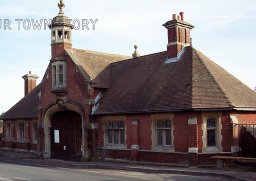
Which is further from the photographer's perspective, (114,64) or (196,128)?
(114,64)

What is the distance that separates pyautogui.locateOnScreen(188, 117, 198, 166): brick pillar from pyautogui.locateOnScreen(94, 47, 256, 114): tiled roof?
785mm

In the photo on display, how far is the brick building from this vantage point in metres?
20.5

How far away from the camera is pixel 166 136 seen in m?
22.0

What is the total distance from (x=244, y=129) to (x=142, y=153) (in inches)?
230

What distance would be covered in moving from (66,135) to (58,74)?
4256 mm

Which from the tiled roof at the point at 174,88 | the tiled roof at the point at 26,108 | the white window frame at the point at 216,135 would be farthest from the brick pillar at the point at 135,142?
the tiled roof at the point at 26,108

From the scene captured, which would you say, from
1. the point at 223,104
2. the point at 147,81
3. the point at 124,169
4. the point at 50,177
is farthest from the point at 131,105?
the point at 50,177

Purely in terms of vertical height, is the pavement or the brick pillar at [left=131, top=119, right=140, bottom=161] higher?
the brick pillar at [left=131, top=119, right=140, bottom=161]

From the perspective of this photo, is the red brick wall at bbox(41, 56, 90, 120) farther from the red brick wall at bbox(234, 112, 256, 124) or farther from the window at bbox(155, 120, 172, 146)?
the red brick wall at bbox(234, 112, 256, 124)

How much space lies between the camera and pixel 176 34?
2453cm

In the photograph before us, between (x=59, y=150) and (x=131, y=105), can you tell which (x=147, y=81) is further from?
(x=59, y=150)

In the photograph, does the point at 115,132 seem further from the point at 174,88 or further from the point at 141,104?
the point at 174,88

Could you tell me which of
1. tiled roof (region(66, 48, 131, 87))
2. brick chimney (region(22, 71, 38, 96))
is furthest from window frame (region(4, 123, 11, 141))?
tiled roof (region(66, 48, 131, 87))

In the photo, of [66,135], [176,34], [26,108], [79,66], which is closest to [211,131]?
[176,34]
